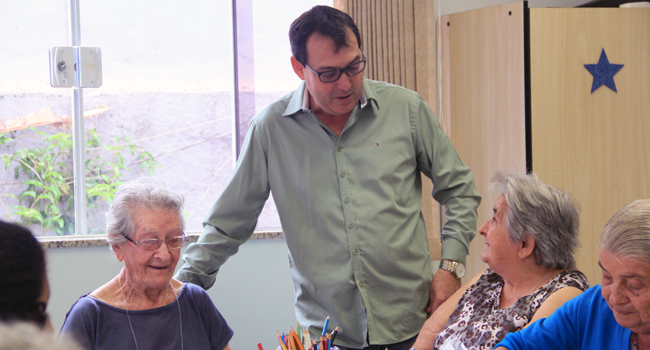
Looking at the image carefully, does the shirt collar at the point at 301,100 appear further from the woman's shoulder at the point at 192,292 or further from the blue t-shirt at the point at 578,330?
the blue t-shirt at the point at 578,330

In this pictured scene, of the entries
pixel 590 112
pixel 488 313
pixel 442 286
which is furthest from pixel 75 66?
pixel 590 112

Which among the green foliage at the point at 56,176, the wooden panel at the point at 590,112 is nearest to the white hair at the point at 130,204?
the green foliage at the point at 56,176

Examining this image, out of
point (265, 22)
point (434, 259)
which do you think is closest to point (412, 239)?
point (434, 259)

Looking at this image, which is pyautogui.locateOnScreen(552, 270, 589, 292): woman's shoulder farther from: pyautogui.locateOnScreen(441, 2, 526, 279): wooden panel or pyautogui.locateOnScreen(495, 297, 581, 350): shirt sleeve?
pyautogui.locateOnScreen(441, 2, 526, 279): wooden panel

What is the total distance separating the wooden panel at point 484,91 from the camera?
115 inches

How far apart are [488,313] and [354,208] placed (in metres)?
0.51

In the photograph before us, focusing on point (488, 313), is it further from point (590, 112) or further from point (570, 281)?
point (590, 112)

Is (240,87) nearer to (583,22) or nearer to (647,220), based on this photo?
(583,22)

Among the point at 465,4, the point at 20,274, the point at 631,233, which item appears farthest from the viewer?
the point at 465,4

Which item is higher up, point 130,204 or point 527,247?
point 130,204

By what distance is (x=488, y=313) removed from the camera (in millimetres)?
1713

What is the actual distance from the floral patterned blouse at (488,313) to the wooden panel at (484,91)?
→ 4.05 ft

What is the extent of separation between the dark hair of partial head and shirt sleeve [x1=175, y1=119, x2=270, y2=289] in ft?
3.86

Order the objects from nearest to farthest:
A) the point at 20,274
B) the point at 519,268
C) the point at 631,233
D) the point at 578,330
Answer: the point at 20,274 < the point at 631,233 < the point at 578,330 < the point at 519,268
